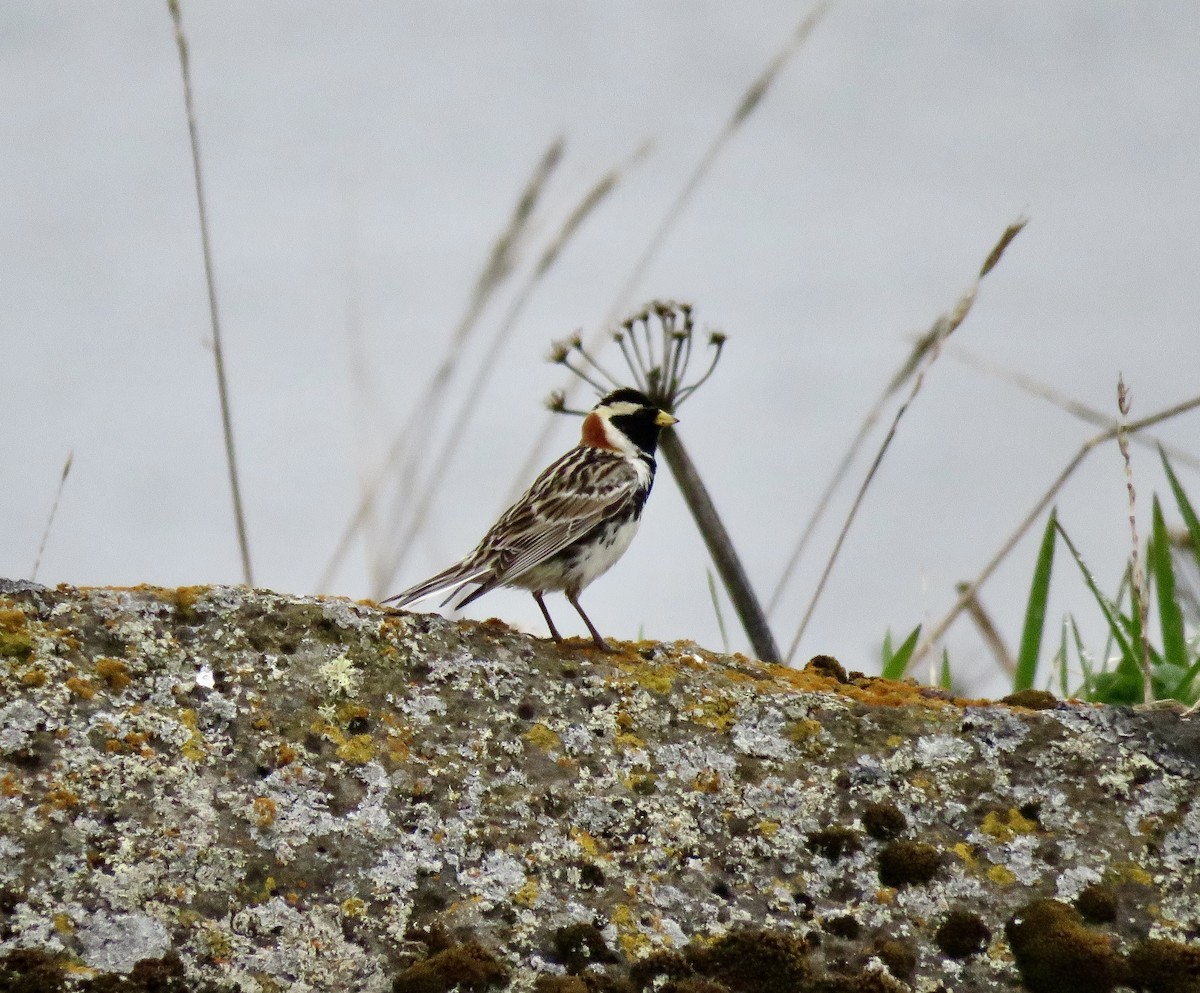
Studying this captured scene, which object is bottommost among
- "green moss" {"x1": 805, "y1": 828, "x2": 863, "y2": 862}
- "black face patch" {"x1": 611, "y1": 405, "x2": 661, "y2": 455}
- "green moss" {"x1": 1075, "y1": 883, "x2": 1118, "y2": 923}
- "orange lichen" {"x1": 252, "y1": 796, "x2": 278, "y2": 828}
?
"green moss" {"x1": 1075, "y1": 883, "x2": 1118, "y2": 923}

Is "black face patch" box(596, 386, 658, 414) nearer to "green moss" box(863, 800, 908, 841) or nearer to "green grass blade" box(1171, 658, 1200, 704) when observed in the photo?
"green grass blade" box(1171, 658, 1200, 704)

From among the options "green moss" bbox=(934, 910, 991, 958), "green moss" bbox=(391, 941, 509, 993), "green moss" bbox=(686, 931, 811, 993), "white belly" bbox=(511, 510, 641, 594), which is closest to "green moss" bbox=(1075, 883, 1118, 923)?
"green moss" bbox=(934, 910, 991, 958)

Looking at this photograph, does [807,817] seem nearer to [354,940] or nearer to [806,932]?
[806,932]

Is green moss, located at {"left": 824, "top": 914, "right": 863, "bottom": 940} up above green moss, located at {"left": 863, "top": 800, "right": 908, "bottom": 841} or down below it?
below

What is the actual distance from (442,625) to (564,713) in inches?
18.9

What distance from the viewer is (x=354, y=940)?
3.73 meters

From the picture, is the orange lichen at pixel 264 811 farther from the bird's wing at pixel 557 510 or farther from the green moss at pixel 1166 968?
the green moss at pixel 1166 968

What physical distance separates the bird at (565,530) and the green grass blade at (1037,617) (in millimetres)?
1676

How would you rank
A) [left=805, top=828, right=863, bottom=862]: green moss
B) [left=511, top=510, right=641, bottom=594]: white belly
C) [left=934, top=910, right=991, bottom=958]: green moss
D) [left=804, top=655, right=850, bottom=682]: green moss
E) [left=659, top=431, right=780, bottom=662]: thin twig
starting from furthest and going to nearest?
[left=659, top=431, right=780, bottom=662]: thin twig → [left=511, top=510, right=641, bottom=594]: white belly → [left=804, top=655, right=850, bottom=682]: green moss → [left=805, top=828, right=863, bottom=862]: green moss → [left=934, top=910, right=991, bottom=958]: green moss

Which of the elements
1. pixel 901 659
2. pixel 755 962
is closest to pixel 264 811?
pixel 755 962

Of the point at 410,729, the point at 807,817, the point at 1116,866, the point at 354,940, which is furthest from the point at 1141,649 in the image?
the point at 354,940

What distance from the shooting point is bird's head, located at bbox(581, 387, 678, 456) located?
24.4 ft

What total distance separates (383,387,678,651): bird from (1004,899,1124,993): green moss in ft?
6.79

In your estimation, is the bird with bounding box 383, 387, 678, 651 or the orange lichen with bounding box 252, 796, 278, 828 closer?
the orange lichen with bounding box 252, 796, 278, 828
